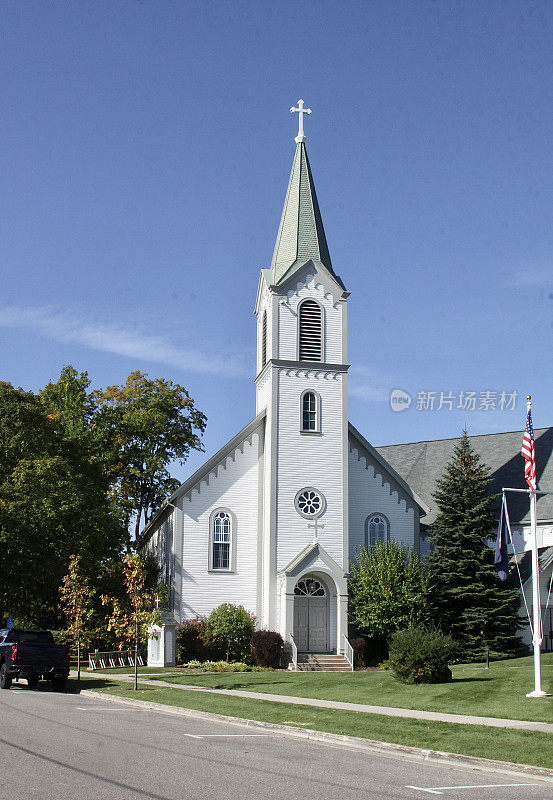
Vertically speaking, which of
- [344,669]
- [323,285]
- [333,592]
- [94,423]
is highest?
[323,285]

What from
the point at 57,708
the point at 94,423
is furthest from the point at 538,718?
the point at 94,423

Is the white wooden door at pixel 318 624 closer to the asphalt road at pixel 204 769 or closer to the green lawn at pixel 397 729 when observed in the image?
the green lawn at pixel 397 729

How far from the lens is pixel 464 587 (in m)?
34.5

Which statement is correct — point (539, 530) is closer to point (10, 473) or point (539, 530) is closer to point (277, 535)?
point (277, 535)

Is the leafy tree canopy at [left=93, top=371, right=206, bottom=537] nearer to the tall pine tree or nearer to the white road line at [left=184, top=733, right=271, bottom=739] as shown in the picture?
the tall pine tree

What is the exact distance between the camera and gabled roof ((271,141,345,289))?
38.6 metres

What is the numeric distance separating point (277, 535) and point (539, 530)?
1236 centimetres

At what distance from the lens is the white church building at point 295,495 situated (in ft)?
116

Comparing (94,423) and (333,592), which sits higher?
(94,423)

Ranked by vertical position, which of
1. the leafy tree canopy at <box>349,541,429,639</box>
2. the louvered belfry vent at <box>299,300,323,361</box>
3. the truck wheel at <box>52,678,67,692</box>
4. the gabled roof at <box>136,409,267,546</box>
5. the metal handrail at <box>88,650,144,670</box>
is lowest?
the metal handrail at <box>88,650,144,670</box>

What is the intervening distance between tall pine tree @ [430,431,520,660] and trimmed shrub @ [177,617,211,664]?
29.8ft

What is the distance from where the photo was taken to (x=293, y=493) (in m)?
36.1

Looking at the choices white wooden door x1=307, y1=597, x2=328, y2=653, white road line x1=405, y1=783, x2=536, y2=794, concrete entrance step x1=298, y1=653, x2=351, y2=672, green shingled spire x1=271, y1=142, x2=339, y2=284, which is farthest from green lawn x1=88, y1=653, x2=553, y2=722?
green shingled spire x1=271, y1=142, x2=339, y2=284

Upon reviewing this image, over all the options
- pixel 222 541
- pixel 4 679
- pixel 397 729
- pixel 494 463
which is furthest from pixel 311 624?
pixel 397 729
